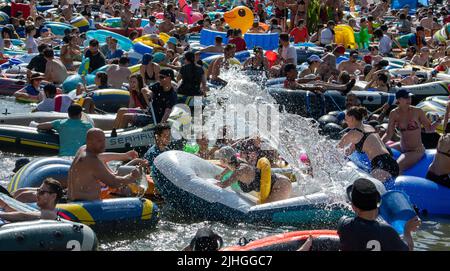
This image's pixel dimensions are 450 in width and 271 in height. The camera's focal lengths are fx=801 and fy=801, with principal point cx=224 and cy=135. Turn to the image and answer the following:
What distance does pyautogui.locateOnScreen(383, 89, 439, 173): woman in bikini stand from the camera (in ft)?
29.1

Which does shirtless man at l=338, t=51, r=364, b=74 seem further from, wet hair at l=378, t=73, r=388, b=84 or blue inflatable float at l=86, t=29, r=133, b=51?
blue inflatable float at l=86, t=29, r=133, b=51

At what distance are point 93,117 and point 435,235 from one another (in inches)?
210

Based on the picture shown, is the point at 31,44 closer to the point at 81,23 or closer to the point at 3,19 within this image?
the point at 81,23

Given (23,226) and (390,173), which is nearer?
(23,226)

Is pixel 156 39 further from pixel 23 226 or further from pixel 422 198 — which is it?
pixel 23 226

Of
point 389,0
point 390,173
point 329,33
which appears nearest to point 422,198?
point 390,173

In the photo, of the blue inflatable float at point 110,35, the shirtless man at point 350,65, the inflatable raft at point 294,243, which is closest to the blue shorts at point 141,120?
the shirtless man at point 350,65

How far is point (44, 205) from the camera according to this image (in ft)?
20.9

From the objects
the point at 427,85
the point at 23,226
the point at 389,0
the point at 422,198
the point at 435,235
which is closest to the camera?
the point at 23,226

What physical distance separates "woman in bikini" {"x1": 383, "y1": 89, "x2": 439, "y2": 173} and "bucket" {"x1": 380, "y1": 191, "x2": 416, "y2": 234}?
244cm

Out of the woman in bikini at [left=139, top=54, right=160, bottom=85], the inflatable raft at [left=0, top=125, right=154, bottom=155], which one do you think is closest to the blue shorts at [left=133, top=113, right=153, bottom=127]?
the inflatable raft at [left=0, top=125, right=154, bottom=155]

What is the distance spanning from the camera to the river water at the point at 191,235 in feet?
23.8

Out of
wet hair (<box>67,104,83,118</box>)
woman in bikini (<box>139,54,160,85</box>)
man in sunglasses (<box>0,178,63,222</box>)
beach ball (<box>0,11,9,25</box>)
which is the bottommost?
beach ball (<box>0,11,9,25</box>)

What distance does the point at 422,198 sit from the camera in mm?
8234
